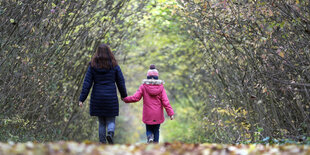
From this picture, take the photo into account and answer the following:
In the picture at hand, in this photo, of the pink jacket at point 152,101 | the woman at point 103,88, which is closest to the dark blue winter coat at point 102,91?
the woman at point 103,88

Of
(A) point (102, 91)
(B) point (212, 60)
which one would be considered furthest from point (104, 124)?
(B) point (212, 60)

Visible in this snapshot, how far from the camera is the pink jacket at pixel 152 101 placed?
725cm

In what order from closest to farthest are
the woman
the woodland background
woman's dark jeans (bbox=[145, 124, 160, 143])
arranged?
the woodland background, the woman, woman's dark jeans (bbox=[145, 124, 160, 143])

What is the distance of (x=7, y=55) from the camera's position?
23.1 feet

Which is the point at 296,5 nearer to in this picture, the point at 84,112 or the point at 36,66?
the point at 36,66

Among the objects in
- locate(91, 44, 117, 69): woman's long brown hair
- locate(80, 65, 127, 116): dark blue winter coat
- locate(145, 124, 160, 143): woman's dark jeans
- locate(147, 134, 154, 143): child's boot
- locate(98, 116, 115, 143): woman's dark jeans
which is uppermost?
locate(91, 44, 117, 69): woman's long brown hair

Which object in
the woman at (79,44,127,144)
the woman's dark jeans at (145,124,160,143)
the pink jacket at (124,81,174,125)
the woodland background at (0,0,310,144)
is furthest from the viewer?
the woman's dark jeans at (145,124,160,143)

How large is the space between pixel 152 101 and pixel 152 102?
0.02 metres

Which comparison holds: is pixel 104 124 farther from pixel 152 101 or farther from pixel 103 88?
pixel 152 101

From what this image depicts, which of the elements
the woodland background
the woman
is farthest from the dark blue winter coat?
the woodland background

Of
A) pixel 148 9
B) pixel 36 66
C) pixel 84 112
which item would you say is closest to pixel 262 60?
pixel 36 66

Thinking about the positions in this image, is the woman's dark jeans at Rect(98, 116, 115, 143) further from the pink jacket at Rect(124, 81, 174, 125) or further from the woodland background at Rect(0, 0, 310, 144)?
the woodland background at Rect(0, 0, 310, 144)

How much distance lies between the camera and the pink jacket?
7.25 m

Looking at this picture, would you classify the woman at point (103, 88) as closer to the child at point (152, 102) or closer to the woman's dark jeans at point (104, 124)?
the woman's dark jeans at point (104, 124)
